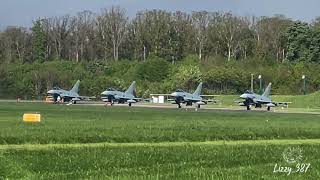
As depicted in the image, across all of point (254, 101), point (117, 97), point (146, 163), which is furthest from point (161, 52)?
point (146, 163)

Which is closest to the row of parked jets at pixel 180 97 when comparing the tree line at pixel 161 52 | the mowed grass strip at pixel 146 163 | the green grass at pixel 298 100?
the green grass at pixel 298 100

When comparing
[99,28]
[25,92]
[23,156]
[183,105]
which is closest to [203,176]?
[23,156]

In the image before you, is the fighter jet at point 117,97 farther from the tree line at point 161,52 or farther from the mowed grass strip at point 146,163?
the mowed grass strip at point 146,163

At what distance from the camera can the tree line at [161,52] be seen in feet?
507

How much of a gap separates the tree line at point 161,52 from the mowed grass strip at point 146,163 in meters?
128

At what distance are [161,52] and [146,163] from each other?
156 metres

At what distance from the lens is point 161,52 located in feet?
569

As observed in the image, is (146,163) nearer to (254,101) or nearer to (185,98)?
(254,101)

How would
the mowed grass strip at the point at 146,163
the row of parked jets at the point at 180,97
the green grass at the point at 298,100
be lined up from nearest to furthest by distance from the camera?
the mowed grass strip at the point at 146,163 → the row of parked jets at the point at 180,97 → the green grass at the point at 298,100

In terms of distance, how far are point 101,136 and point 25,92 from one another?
12780cm

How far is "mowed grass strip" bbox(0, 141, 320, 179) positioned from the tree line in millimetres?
127501

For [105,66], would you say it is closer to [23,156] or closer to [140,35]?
[140,35]

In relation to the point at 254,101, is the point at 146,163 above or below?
below

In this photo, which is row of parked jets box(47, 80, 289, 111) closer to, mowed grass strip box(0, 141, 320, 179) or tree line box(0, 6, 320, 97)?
tree line box(0, 6, 320, 97)
